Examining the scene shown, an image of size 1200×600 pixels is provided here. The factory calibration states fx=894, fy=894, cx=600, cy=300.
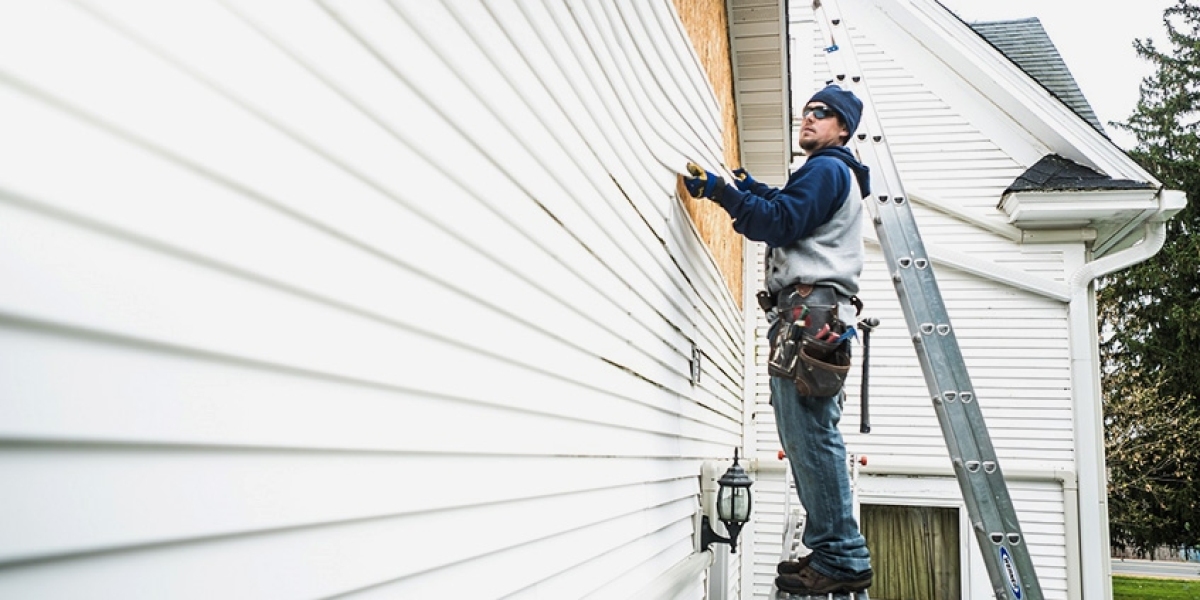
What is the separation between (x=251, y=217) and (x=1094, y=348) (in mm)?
8869

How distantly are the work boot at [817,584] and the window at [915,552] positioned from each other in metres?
5.55

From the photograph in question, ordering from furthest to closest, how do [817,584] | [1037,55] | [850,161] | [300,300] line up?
[1037,55] → [850,161] → [817,584] → [300,300]

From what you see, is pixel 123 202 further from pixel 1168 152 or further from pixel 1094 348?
pixel 1168 152

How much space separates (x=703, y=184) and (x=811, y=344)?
80 cm

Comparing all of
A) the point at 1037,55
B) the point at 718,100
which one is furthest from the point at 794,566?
the point at 1037,55

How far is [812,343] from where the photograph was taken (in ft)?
11.3

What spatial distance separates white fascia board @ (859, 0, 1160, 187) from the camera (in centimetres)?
859

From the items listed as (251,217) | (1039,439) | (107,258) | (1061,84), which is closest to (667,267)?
(251,217)

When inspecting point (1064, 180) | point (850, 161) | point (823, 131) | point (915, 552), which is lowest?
point (915, 552)

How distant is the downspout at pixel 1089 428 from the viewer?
26.6 feet

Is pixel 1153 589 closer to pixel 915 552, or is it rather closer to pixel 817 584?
pixel 915 552

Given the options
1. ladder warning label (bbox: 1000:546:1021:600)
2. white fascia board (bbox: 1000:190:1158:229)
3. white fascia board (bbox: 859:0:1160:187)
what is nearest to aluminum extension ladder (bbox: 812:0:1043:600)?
ladder warning label (bbox: 1000:546:1021:600)

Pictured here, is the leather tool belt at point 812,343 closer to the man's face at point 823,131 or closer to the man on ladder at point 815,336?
the man on ladder at point 815,336

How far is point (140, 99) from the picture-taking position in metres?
0.96
